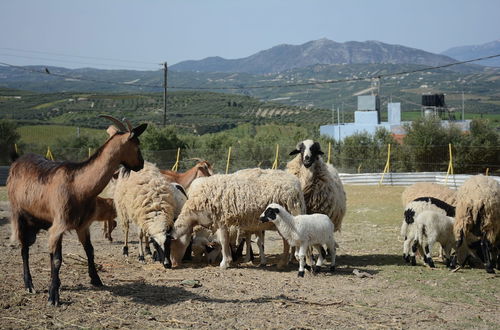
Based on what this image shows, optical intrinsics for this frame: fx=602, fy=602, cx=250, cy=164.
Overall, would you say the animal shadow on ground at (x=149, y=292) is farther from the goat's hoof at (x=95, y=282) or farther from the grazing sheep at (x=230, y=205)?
the grazing sheep at (x=230, y=205)

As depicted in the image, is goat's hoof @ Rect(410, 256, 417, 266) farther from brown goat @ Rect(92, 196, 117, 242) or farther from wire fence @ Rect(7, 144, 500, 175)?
wire fence @ Rect(7, 144, 500, 175)

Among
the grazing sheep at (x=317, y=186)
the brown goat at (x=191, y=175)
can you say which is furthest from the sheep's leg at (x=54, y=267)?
the brown goat at (x=191, y=175)

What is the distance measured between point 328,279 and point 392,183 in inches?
808

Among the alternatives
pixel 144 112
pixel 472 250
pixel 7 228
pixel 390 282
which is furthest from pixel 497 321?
pixel 144 112

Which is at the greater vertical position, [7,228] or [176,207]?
[176,207]

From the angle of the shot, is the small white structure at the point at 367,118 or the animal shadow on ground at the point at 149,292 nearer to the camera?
the animal shadow on ground at the point at 149,292

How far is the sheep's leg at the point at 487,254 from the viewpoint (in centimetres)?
1048

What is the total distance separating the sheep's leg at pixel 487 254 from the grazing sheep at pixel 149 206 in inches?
220

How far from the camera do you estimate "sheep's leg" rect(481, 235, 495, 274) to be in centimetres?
1048

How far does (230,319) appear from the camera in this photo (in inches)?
286

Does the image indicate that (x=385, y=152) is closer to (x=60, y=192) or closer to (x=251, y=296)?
(x=251, y=296)

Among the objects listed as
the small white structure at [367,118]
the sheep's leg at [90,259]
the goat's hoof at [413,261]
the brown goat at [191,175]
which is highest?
the small white structure at [367,118]

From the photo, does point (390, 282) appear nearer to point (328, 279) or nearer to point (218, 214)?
point (328, 279)

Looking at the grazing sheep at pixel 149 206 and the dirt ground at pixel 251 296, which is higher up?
the grazing sheep at pixel 149 206
